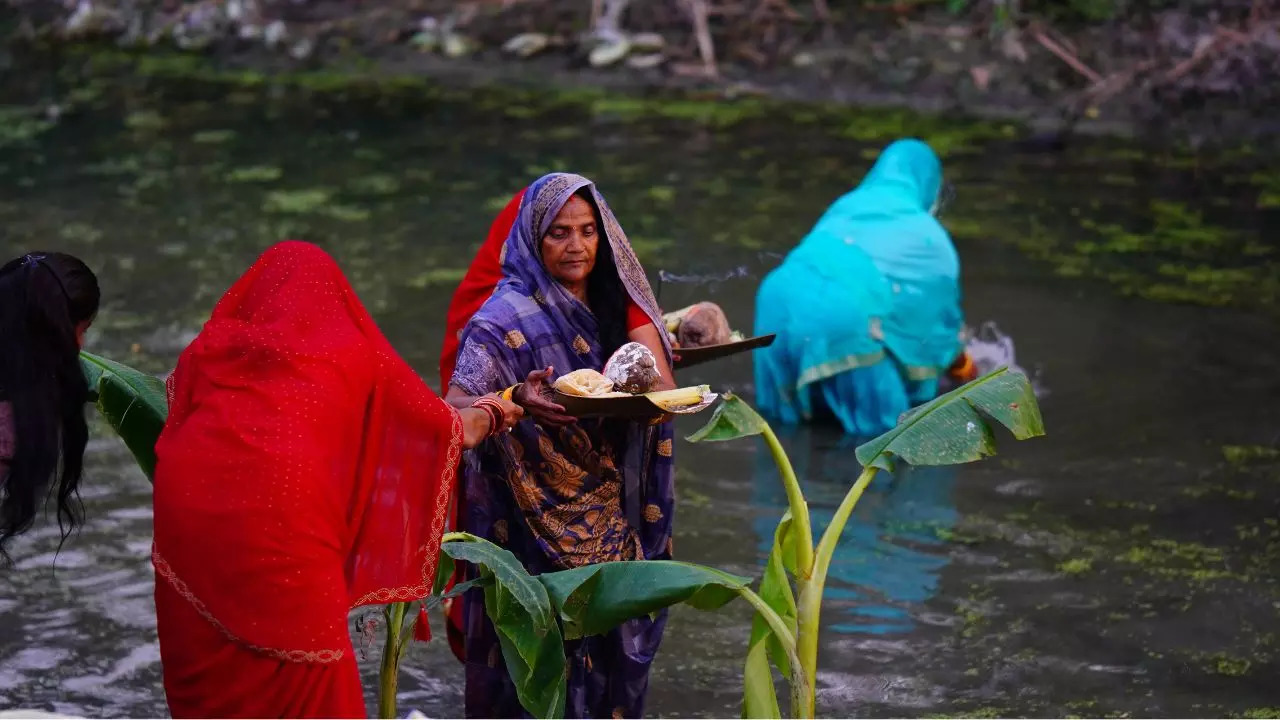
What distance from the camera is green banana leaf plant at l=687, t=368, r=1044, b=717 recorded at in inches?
163

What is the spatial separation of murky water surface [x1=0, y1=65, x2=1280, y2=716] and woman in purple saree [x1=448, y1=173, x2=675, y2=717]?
0.87 m

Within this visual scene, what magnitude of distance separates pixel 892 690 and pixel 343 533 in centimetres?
257

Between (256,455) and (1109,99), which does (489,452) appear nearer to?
(256,455)

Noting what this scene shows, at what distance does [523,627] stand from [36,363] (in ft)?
4.39

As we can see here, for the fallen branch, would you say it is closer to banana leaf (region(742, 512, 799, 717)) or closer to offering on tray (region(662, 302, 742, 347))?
offering on tray (region(662, 302, 742, 347))

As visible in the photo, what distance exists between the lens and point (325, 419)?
11.4 ft

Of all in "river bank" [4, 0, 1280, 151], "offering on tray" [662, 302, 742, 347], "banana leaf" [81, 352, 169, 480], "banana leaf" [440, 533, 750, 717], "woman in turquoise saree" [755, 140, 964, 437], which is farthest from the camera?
"river bank" [4, 0, 1280, 151]

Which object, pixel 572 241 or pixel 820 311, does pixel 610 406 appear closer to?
pixel 572 241

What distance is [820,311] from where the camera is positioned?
7.61 m

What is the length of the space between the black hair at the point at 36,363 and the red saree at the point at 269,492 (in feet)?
0.81

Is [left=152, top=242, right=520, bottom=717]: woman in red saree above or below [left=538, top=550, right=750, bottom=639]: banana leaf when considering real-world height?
above

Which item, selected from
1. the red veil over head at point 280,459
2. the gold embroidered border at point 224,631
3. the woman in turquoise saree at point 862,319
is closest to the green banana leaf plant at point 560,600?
Answer: the red veil over head at point 280,459

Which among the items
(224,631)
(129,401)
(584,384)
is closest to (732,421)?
(584,384)

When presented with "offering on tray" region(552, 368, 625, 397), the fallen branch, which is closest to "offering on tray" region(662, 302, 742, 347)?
"offering on tray" region(552, 368, 625, 397)
